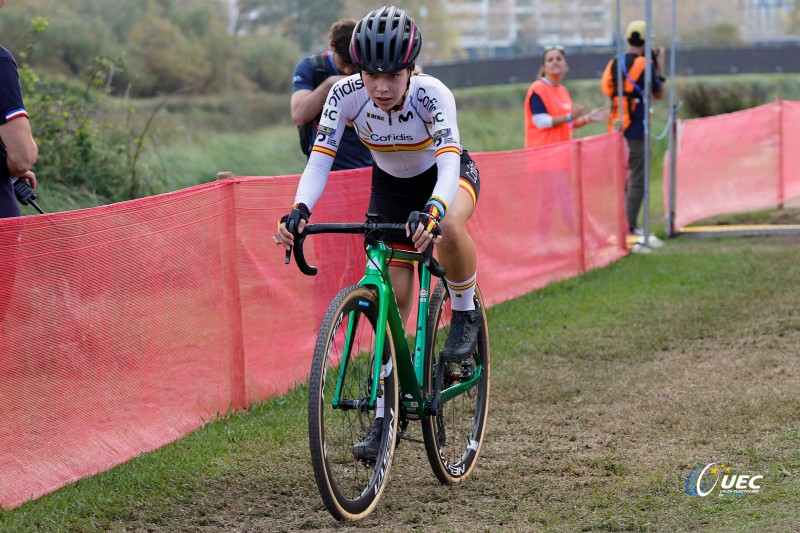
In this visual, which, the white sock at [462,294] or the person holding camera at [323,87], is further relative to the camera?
the person holding camera at [323,87]

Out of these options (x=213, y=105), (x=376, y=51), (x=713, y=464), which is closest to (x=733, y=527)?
(x=713, y=464)

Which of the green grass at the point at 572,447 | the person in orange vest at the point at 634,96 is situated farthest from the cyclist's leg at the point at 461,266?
the person in orange vest at the point at 634,96

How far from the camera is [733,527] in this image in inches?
175

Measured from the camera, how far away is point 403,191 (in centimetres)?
543

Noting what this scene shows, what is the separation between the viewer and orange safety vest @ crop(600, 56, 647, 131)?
13266mm

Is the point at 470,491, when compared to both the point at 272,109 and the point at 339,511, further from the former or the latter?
the point at 272,109

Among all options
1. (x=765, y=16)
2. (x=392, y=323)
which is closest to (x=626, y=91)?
(x=392, y=323)

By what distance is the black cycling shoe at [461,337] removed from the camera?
17.0ft

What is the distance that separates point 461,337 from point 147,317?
63.0 inches

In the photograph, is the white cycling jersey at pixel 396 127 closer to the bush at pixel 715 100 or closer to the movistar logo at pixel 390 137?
the movistar logo at pixel 390 137

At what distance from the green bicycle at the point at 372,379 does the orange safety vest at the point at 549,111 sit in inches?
259

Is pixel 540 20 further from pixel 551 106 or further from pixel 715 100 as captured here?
pixel 551 106

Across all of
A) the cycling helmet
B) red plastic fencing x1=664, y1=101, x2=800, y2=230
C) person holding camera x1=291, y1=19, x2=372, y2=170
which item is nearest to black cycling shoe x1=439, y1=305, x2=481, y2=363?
the cycling helmet

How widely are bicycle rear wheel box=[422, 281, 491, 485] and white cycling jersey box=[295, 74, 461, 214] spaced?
72cm
